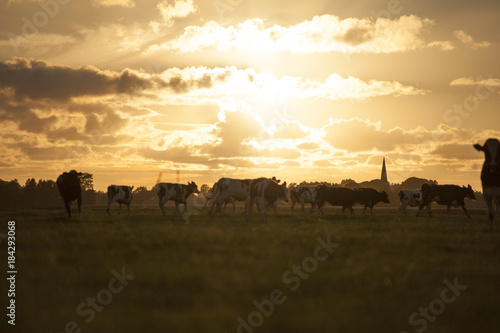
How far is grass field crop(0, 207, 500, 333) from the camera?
20.9 feet

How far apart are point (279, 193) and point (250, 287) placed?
63.2ft

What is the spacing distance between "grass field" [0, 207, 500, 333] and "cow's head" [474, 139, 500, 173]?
7767mm

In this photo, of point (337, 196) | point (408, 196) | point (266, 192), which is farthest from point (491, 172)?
point (408, 196)

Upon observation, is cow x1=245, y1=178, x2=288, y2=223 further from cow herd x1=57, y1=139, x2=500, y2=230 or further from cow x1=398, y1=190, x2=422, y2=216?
cow x1=398, y1=190, x2=422, y2=216

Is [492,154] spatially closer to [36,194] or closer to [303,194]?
[303,194]

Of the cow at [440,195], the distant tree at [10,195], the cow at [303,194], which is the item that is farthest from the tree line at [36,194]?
the cow at [440,195]

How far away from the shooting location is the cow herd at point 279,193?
63.8 feet

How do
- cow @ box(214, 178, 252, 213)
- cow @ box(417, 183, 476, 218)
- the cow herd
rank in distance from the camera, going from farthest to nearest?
cow @ box(417, 183, 476, 218) < cow @ box(214, 178, 252, 213) < the cow herd

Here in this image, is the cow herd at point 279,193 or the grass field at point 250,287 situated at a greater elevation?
the cow herd at point 279,193

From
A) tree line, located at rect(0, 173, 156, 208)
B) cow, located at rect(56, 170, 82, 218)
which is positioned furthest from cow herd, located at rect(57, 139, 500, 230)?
tree line, located at rect(0, 173, 156, 208)

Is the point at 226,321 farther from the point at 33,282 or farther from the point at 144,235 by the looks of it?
the point at 144,235

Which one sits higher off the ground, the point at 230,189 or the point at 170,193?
the point at 230,189

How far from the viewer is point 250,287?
7922mm

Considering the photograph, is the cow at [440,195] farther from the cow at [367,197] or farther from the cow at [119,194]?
the cow at [119,194]
